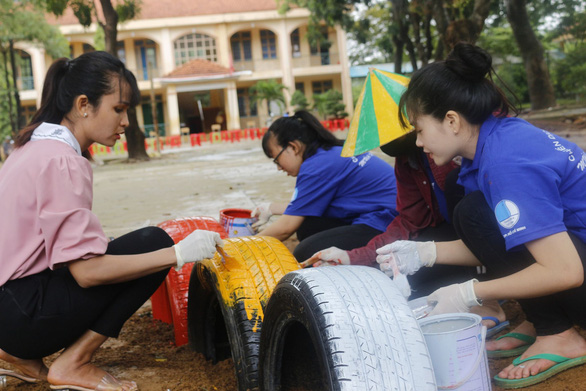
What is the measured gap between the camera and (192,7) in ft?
121

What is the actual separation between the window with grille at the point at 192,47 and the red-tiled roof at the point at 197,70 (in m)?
1.36

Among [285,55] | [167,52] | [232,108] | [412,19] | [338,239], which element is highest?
[167,52]

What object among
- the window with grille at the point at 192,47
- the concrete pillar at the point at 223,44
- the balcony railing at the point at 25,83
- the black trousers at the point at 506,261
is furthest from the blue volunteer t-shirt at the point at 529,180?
the balcony railing at the point at 25,83

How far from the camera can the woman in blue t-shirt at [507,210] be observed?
5.71ft

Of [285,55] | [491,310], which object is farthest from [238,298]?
[285,55]

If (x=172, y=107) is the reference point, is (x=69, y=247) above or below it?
below

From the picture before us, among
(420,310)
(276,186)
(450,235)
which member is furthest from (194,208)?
(420,310)

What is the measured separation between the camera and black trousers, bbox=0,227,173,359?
208 centimetres

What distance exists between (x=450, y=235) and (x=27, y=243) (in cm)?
179

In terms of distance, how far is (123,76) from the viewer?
2.32m

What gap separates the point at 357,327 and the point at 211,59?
37467 millimetres

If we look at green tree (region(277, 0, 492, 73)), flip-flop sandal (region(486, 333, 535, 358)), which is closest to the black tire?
flip-flop sandal (region(486, 333, 535, 358))

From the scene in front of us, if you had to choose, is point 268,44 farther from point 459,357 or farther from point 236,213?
point 459,357

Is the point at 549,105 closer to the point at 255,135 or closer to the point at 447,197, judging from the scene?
the point at 447,197
